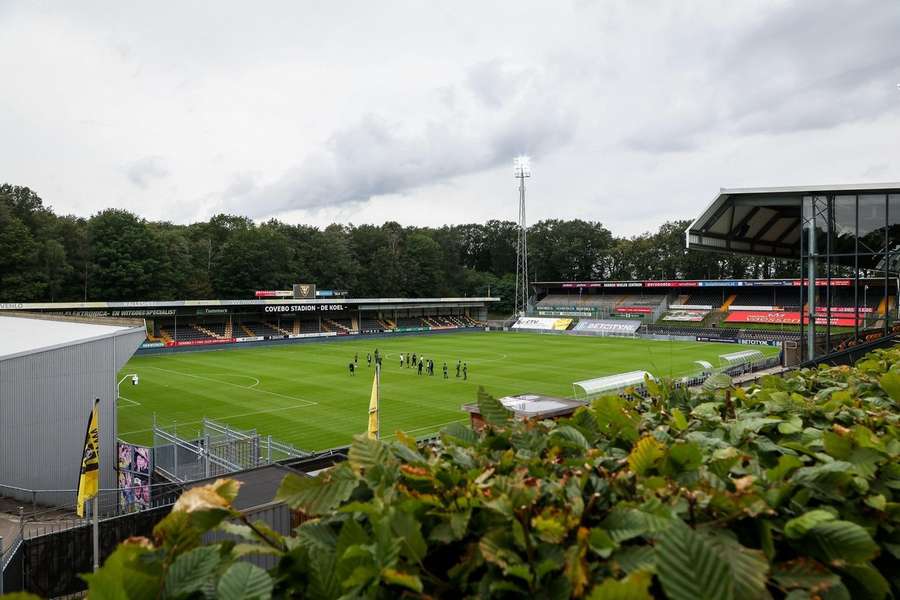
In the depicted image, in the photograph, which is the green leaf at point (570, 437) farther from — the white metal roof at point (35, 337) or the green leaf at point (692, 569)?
the white metal roof at point (35, 337)

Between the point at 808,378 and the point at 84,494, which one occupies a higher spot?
the point at 808,378

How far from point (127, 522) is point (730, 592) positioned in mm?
12423

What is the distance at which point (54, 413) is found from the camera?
16000 mm

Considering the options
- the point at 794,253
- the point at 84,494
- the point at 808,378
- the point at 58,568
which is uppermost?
the point at 794,253

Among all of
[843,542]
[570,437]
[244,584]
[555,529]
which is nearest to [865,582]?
[843,542]

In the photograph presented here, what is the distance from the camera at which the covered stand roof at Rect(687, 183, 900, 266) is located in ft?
58.7

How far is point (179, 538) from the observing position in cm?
198

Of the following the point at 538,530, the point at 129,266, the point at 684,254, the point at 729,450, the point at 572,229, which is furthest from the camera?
the point at 572,229

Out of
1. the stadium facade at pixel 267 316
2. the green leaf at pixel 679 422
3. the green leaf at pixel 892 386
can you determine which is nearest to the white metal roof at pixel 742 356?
the green leaf at pixel 892 386

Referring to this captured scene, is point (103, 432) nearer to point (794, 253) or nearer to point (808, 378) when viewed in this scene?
point (808, 378)

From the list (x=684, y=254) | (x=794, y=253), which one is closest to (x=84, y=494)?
(x=794, y=253)

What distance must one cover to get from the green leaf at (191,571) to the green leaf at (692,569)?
1.32m

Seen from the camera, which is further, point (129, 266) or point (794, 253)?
point (129, 266)

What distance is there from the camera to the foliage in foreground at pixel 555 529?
1766mm
